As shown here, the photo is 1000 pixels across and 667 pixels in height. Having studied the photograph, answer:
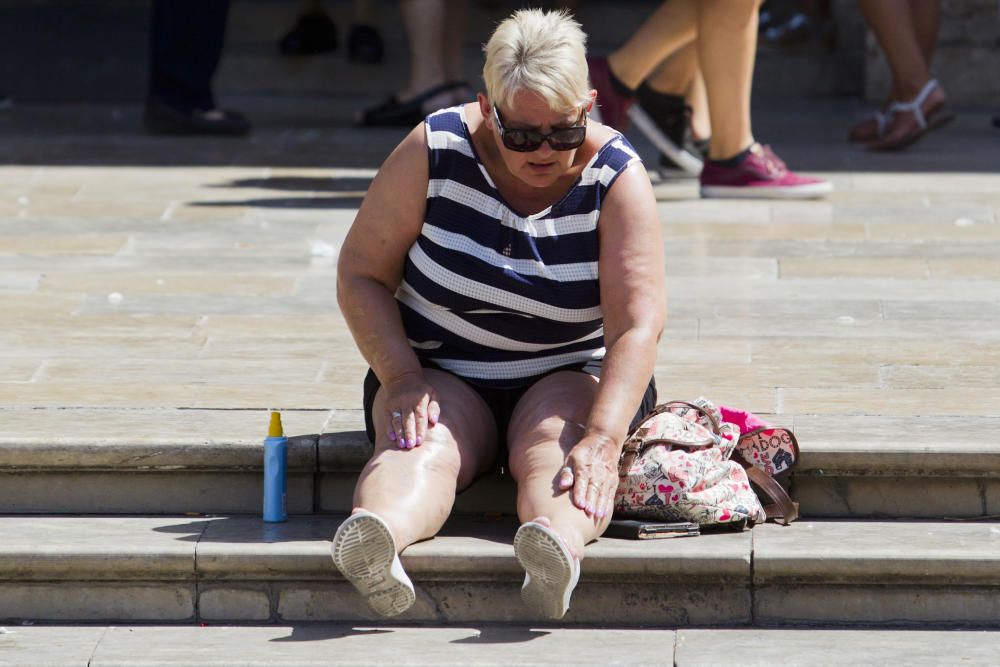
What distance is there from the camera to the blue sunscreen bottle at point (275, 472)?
12.7 ft

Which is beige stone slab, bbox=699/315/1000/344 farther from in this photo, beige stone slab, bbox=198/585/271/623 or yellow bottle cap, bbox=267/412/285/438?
beige stone slab, bbox=198/585/271/623

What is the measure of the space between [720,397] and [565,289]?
690mm

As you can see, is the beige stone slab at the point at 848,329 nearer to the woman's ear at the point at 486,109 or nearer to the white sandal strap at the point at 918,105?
the woman's ear at the point at 486,109

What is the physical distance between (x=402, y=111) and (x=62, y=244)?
8.26 feet

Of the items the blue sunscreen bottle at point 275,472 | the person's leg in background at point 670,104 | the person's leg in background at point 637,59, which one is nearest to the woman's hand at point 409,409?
the blue sunscreen bottle at point 275,472

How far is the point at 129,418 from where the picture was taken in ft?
13.8

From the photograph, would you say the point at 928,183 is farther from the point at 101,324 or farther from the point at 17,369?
the point at 17,369

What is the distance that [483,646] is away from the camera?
3.60m

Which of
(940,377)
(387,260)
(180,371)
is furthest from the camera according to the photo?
(180,371)

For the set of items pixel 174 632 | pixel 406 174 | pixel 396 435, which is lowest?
pixel 174 632

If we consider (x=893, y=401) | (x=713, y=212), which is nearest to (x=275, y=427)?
(x=893, y=401)

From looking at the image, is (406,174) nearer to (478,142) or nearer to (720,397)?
(478,142)

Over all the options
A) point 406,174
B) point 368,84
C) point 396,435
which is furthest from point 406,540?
point 368,84

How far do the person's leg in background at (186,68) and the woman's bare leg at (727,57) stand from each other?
2546mm
